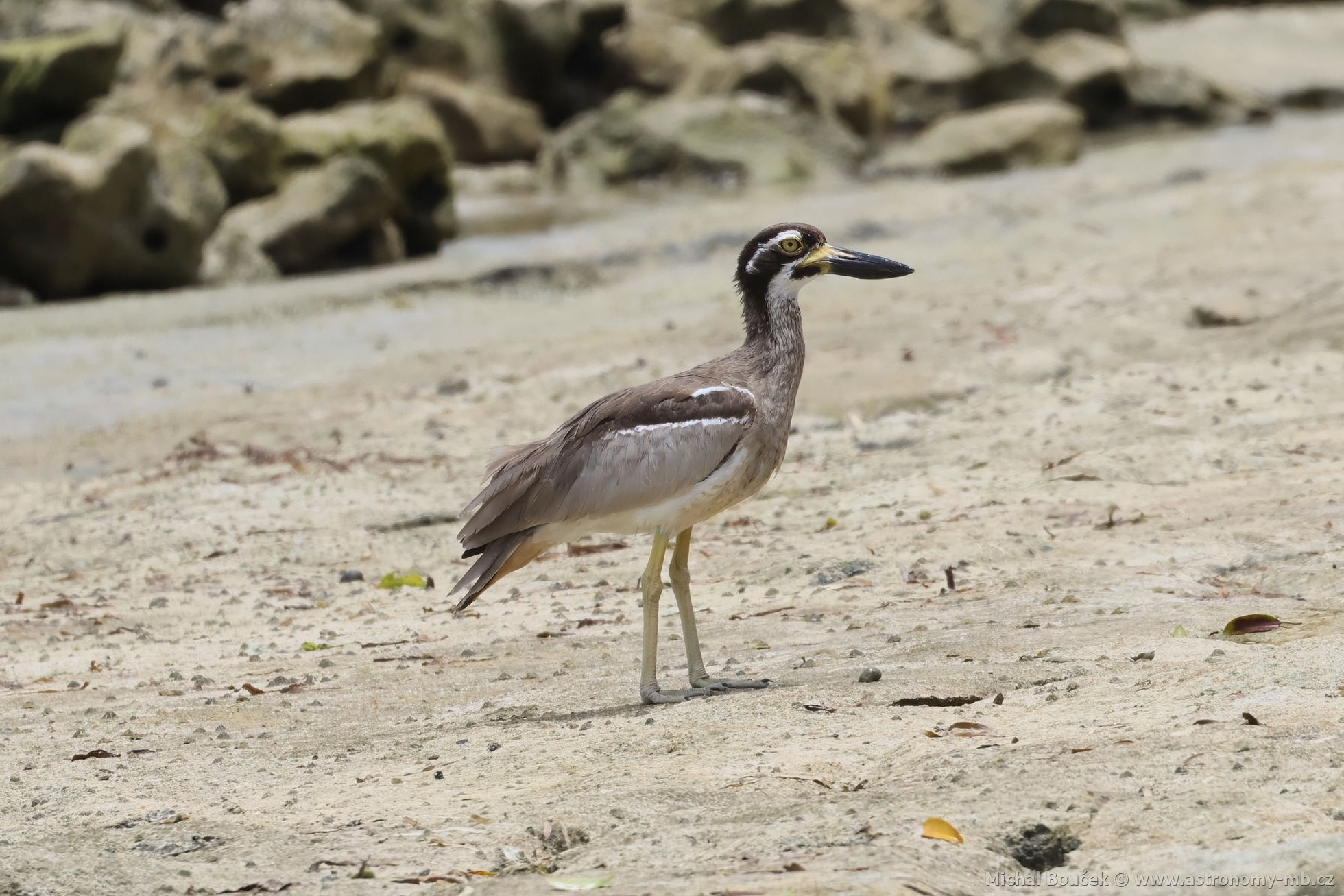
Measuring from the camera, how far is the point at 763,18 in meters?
29.5

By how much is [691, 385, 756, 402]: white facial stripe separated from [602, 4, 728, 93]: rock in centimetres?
2020

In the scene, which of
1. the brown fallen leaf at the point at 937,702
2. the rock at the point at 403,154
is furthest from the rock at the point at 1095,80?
the brown fallen leaf at the point at 937,702

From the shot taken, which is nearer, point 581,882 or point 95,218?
point 581,882

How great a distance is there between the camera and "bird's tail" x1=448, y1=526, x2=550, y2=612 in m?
6.30

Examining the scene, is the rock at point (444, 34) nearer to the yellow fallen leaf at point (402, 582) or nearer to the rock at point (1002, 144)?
the rock at point (1002, 144)

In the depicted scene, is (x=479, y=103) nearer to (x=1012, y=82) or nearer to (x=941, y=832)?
(x=1012, y=82)

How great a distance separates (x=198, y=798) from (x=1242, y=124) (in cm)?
2397

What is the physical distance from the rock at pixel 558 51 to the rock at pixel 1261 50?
8.48 meters

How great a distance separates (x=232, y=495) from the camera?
9711 mm

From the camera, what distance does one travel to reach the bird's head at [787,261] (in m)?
6.74

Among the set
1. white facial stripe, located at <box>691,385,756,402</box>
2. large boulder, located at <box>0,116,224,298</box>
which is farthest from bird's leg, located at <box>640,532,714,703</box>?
large boulder, located at <box>0,116,224,298</box>

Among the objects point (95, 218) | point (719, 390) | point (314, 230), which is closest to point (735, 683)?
point (719, 390)

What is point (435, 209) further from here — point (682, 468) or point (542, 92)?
point (682, 468)

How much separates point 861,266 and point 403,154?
1286cm
